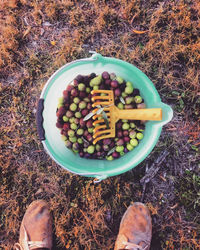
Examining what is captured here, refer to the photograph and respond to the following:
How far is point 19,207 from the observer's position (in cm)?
253

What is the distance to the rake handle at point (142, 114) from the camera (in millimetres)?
1767

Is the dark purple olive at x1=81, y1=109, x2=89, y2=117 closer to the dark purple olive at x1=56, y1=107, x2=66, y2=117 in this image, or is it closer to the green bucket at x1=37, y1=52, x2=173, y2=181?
the dark purple olive at x1=56, y1=107, x2=66, y2=117

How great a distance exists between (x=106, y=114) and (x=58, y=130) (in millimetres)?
533

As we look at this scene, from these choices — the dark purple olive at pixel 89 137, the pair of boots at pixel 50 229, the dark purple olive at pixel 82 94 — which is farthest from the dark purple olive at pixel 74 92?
the pair of boots at pixel 50 229

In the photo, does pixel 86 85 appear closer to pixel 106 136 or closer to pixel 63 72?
pixel 63 72

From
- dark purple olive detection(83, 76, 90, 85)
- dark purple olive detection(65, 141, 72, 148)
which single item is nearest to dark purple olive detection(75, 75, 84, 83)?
dark purple olive detection(83, 76, 90, 85)

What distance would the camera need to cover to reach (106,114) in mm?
2027

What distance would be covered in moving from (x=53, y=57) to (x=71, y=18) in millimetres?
461

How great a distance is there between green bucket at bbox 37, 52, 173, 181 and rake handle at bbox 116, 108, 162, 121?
133 mm

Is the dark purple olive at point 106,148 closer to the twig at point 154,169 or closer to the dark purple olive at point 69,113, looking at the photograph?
the dark purple olive at point 69,113

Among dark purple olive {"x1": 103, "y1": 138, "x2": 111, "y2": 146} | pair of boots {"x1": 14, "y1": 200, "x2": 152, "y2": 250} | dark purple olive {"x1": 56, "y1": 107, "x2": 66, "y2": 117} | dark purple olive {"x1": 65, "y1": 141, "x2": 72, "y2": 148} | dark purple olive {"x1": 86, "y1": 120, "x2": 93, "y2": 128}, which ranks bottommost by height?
pair of boots {"x1": 14, "y1": 200, "x2": 152, "y2": 250}

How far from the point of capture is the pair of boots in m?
2.39

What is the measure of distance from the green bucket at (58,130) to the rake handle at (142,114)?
13cm

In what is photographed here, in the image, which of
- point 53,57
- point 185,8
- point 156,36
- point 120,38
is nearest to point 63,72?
point 53,57
